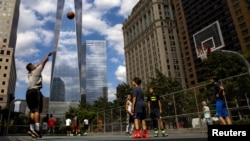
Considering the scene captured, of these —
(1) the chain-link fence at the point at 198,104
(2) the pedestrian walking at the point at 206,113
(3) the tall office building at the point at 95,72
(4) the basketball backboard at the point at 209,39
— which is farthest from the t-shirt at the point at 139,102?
(3) the tall office building at the point at 95,72

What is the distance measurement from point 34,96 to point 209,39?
46.6ft

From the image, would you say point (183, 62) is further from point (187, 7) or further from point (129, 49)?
point (129, 49)

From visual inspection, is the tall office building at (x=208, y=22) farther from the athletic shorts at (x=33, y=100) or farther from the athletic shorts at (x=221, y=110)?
the athletic shorts at (x=33, y=100)

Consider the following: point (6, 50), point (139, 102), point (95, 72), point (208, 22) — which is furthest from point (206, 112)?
point (95, 72)

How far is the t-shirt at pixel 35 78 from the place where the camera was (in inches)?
263

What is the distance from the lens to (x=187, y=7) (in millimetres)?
105312

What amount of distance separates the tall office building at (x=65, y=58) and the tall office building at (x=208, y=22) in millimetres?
64076

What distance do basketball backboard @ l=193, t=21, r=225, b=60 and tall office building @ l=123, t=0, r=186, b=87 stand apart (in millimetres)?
76847

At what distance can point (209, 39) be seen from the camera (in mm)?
17359

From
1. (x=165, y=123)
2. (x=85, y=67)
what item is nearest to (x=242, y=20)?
(x=165, y=123)

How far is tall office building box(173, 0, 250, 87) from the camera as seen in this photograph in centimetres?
7712

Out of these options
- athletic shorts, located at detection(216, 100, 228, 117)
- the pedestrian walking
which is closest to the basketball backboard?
the pedestrian walking

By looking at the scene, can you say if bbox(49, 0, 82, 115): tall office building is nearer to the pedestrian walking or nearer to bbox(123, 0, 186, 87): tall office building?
bbox(123, 0, 186, 87): tall office building

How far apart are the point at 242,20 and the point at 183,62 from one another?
34.5 m
